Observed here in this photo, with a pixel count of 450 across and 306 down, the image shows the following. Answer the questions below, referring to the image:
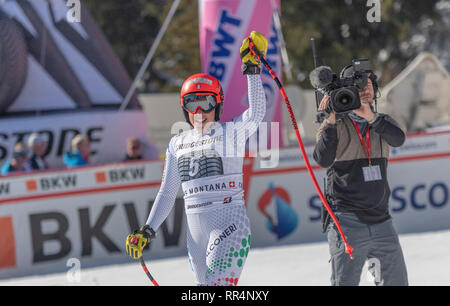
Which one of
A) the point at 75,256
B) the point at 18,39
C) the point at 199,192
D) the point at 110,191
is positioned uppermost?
the point at 18,39

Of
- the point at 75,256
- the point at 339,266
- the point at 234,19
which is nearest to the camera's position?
the point at 339,266

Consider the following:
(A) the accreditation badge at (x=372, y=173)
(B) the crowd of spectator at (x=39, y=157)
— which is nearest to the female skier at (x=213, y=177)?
(A) the accreditation badge at (x=372, y=173)

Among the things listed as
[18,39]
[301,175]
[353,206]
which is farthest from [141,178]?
[353,206]

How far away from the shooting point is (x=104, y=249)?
8648 mm

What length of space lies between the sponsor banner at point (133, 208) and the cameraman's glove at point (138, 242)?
4644 millimetres

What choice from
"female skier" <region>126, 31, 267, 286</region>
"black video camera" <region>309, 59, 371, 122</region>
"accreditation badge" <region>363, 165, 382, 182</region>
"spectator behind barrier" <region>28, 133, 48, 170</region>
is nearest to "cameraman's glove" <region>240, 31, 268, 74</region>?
"female skier" <region>126, 31, 267, 286</region>

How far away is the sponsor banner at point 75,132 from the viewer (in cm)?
1138

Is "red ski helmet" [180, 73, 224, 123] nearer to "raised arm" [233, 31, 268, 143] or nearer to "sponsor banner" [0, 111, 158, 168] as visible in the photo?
"raised arm" [233, 31, 268, 143]

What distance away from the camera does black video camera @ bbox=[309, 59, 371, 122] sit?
384cm

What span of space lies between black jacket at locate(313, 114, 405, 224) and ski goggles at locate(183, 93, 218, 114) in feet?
2.14

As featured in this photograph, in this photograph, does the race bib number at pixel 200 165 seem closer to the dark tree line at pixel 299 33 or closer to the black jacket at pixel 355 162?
the black jacket at pixel 355 162
